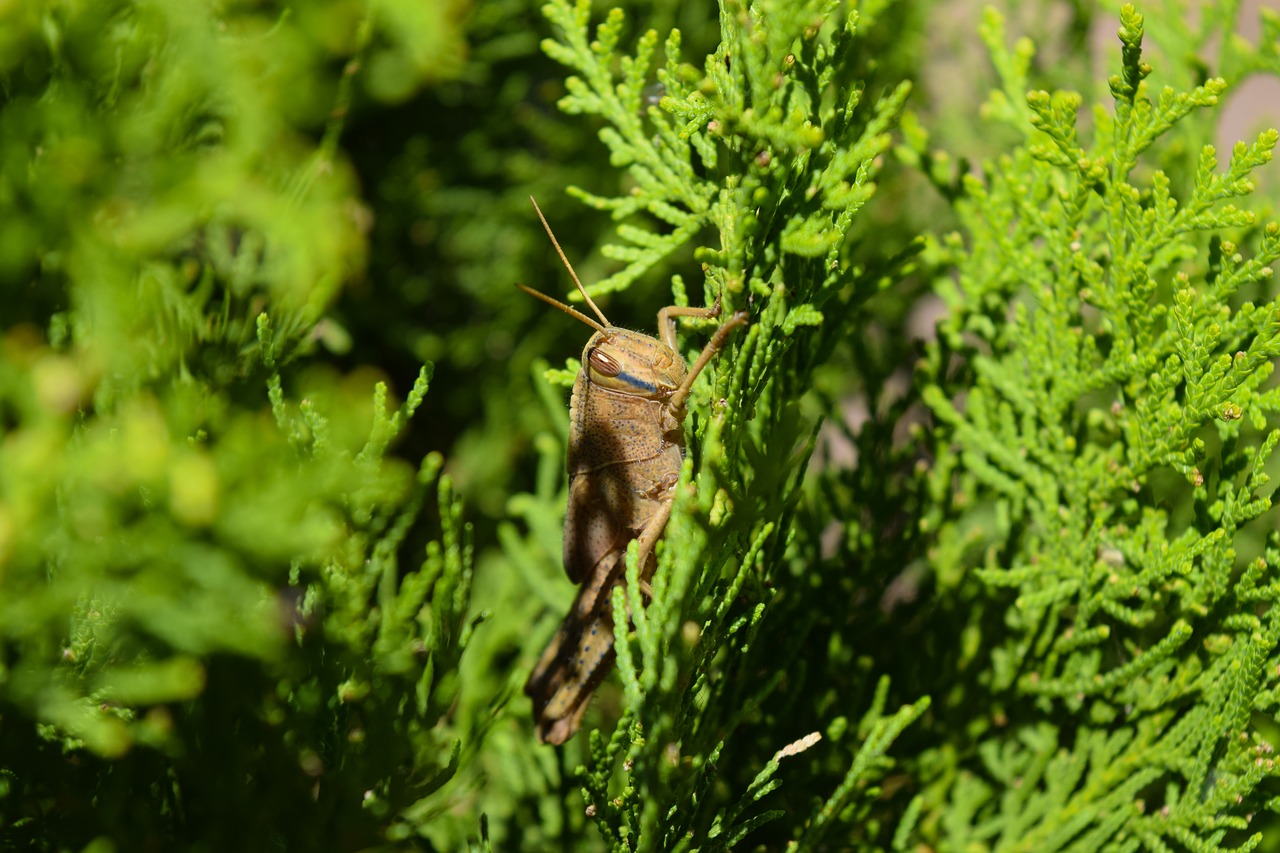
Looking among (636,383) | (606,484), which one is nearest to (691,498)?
(636,383)

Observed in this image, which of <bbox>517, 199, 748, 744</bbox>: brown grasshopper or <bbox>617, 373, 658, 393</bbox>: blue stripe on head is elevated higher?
<bbox>617, 373, 658, 393</bbox>: blue stripe on head

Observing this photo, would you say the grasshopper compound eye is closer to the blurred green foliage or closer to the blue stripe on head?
the blue stripe on head

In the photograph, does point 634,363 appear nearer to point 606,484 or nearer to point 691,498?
point 606,484

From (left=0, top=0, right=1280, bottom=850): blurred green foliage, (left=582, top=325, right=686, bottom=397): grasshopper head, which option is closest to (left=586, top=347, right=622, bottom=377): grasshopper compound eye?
(left=582, top=325, right=686, bottom=397): grasshopper head

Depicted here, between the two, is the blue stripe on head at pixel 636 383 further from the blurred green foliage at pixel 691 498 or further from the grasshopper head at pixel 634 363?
the blurred green foliage at pixel 691 498

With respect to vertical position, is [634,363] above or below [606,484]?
above

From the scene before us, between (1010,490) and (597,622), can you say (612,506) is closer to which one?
(597,622)

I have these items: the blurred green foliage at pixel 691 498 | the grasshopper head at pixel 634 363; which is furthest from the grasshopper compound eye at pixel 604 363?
the blurred green foliage at pixel 691 498
